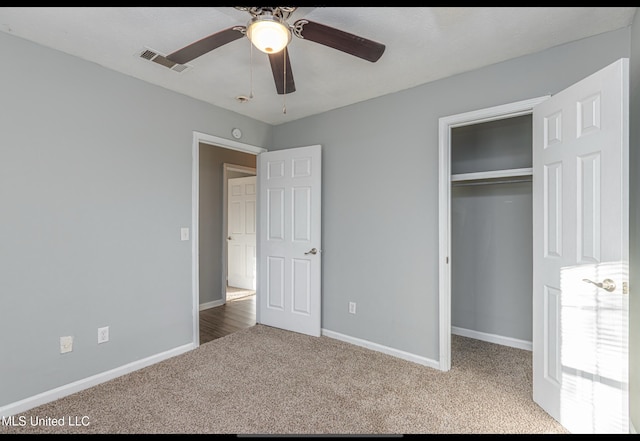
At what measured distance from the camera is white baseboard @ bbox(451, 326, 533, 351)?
10.2 feet

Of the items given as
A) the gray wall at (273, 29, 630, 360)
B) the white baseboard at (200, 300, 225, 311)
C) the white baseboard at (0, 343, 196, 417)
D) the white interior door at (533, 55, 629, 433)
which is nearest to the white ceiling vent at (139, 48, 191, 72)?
the gray wall at (273, 29, 630, 360)

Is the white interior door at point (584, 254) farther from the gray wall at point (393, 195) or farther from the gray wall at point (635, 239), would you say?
the gray wall at point (393, 195)

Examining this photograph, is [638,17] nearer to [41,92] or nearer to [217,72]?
[217,72]

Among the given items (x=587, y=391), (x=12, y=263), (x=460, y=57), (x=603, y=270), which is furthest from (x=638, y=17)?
(x=12, y=263)

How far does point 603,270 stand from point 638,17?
1.38 meters

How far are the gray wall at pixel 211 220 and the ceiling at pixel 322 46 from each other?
177 centimetres

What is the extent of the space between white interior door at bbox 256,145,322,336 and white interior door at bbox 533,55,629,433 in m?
1.97

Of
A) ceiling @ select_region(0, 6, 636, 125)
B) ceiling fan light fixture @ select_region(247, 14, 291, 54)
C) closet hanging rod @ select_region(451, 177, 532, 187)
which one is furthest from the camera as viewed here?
closet hanging rod @ select_region(451, 177, 532, 187)

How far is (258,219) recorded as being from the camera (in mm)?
3873

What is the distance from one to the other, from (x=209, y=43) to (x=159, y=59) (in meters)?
0.87

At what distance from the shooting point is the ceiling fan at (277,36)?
1559mm

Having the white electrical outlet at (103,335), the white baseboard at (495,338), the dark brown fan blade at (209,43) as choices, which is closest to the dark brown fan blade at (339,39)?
the dark brown fan blade at (209,43)

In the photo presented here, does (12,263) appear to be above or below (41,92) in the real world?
below

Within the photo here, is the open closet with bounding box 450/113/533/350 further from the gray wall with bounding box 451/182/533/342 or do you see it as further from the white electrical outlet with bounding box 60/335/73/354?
the white electrical outlet with bounding box 60/335/73/354
